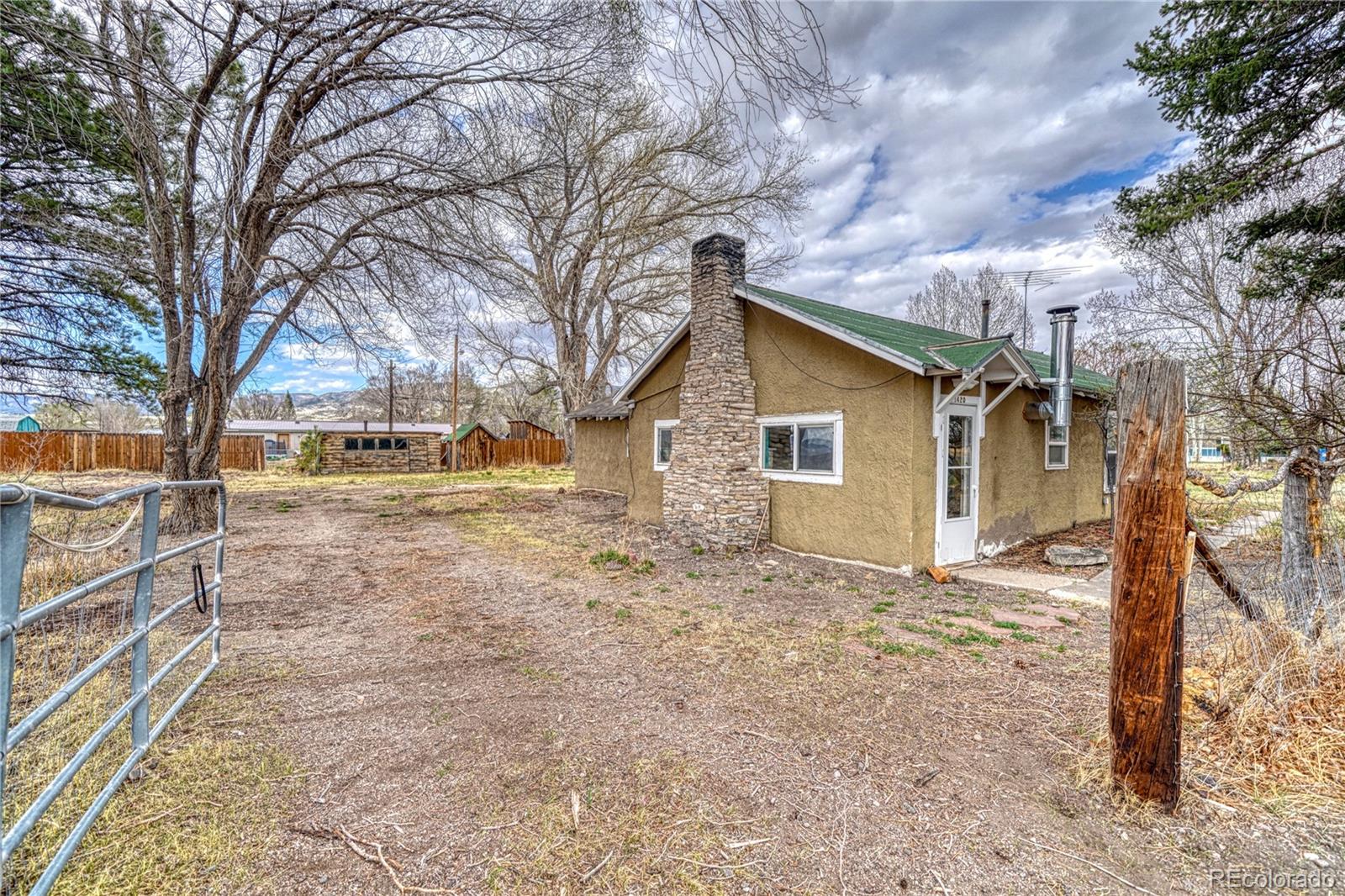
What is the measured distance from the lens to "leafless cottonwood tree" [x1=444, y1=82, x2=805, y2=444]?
754cm

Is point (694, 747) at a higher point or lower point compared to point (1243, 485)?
lower

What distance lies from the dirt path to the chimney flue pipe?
2.85 meters

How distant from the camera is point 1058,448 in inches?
366

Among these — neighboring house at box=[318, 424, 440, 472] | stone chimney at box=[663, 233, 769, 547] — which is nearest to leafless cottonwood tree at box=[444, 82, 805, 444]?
stone chimney at box=[663, 233, 769, 547]

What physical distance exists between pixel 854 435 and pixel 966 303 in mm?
21727

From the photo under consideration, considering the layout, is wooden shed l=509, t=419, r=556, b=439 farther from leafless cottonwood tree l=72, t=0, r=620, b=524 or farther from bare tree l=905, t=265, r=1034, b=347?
leafless cottonwood tree l=72, t=0, r=620, b=524

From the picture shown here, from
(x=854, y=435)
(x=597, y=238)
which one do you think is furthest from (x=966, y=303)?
(x=854, y=435)

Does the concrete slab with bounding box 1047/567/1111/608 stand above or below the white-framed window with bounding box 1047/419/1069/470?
below

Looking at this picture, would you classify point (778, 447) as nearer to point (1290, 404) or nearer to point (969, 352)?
point (969, 352)

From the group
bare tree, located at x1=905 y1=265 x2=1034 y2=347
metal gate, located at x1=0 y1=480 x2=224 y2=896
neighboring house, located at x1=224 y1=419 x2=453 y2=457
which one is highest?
bare tree, located at x1=905 y1=265 x2=1034 y2=347

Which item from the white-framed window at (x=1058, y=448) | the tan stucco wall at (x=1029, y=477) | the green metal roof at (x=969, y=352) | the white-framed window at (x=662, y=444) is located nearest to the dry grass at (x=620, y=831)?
the green metal roof at (x=969, y=352)

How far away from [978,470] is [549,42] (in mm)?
7006

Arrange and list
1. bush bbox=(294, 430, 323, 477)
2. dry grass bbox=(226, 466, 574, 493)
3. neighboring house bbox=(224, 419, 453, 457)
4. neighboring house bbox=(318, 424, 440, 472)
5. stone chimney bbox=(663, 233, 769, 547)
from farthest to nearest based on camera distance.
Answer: neighboring house bbox=(224, 419, 453, 457) < neighboring house bbox=(318, 424, 440, 472) < bush bbox=(294, 430, 323, 477) < dry grass bbox=(226, 466, 574, 493) < stone chimney bbox=(663, 233, 769, 547)

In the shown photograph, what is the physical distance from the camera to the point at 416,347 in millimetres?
8742
